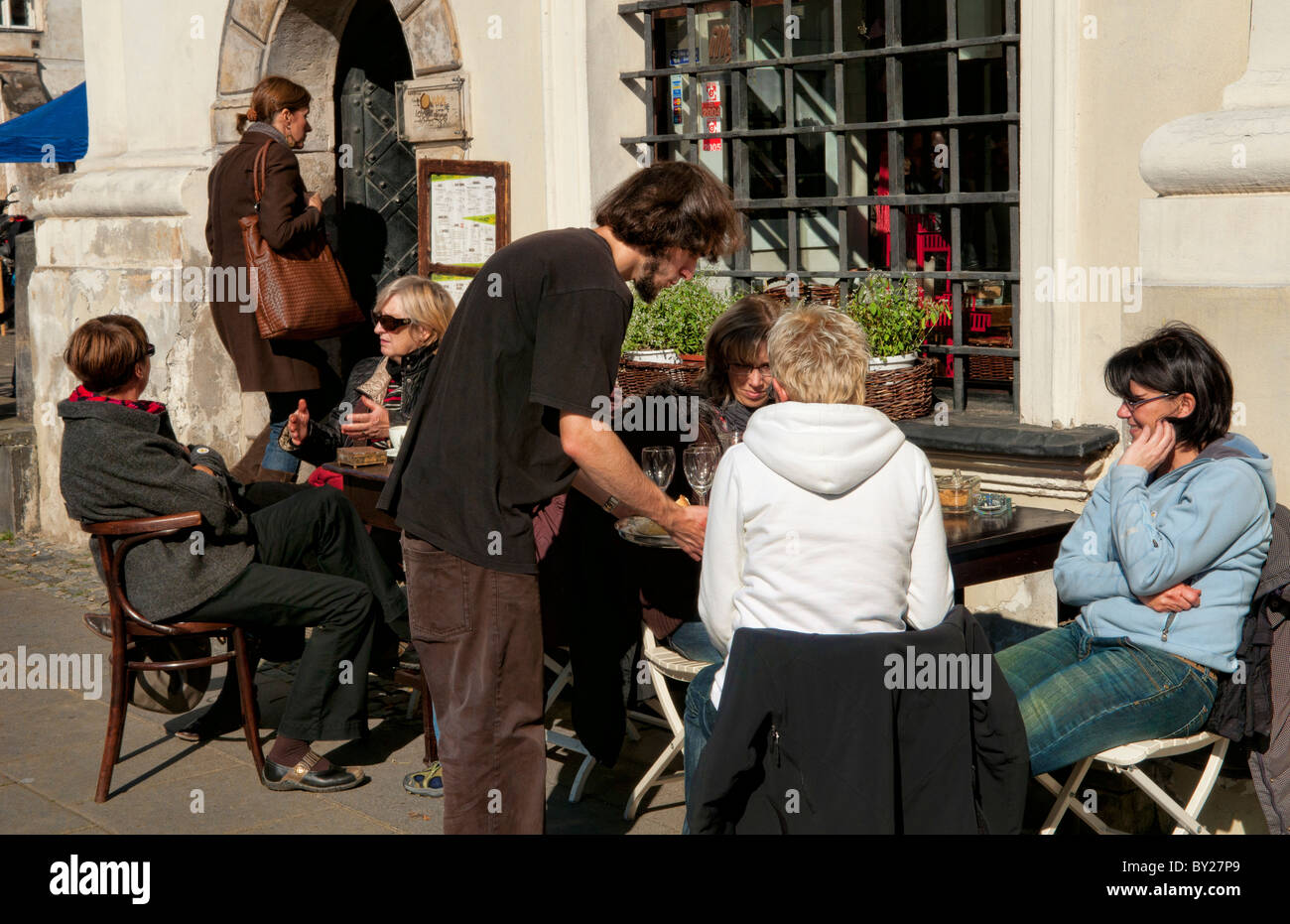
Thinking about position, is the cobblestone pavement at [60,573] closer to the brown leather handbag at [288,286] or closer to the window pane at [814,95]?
the brown leather handbag at [288,286]

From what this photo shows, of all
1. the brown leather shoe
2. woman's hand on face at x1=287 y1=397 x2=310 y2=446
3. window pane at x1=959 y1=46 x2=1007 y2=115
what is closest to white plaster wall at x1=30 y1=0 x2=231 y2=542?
woman's hand on face at x1=287 y1=397 x2=310 y2=446

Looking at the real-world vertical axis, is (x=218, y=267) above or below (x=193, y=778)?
A: above

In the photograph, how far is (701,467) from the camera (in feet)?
13.5

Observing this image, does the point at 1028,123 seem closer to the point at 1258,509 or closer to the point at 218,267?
the point at 1258,509

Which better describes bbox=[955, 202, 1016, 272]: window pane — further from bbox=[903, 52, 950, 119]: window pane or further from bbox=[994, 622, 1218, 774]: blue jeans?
bbox=[994, 622, 1218, 774]: blue jeans

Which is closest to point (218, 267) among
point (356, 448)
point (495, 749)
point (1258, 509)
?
point (356, 448)

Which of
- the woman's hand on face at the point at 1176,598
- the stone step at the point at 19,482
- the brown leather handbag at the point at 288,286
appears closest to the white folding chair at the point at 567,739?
the woman's hand on face at the point at 1176,598

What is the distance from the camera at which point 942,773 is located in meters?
2.89

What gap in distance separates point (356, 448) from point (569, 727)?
1.21 m

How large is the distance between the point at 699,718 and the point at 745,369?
1.74 meters

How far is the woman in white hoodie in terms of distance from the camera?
304 centimetres

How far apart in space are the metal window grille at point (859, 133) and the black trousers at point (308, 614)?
2481 mm

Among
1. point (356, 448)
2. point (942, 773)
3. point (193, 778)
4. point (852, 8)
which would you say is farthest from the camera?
point (852, 8)

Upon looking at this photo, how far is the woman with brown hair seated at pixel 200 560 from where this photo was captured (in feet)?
14.6
